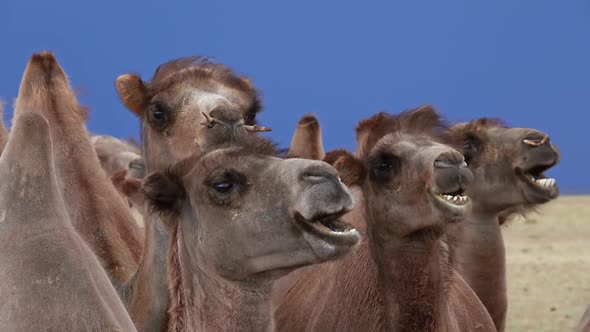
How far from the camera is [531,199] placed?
8062 mm

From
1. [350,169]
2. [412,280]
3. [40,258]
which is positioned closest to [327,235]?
[40,258]

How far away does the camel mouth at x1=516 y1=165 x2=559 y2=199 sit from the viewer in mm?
8000

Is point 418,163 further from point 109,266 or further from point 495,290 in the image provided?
point 495,290

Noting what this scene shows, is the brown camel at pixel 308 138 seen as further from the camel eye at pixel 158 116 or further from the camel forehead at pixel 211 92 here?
the camel eye at pixel 158 116

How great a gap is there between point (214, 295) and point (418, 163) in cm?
152

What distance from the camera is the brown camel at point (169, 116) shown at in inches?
222

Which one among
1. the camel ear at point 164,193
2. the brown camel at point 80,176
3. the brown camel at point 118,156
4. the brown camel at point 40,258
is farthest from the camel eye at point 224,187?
the brown camel at point 118,156

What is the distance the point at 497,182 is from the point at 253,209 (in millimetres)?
3932

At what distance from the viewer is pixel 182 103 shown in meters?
5.95

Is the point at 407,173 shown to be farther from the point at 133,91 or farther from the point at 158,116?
the point at 133,91

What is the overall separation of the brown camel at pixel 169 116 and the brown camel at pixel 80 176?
0.29 m

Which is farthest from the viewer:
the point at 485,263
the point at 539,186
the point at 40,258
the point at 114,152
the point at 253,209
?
the point at 114,152

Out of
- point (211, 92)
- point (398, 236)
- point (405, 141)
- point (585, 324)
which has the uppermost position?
point (211, 92)

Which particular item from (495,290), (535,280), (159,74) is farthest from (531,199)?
(535,280)
